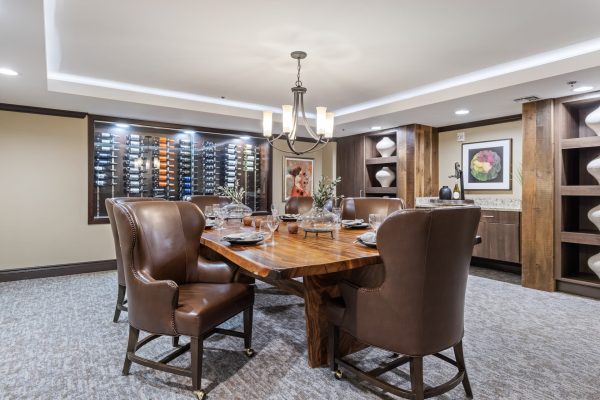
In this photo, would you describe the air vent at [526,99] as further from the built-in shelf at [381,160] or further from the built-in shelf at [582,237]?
the built-in shelf at [381,160]

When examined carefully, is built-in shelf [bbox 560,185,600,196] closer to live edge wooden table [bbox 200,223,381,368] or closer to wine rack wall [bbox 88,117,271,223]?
live edge wooden table [bbox 200,223,381,368]

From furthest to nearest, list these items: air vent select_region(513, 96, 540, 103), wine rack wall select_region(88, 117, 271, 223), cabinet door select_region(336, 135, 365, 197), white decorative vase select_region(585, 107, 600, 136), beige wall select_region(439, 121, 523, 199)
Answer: cabinet door select_region(336, 135, 365, 197)
wine rack wall select_region(88, 117, 271, 223)
beige wall select_region(439, 121, 523, 199)
air vent select_region(513, 96, 540, 103)
white decorative vase select_region(585, 107, 600, 136)

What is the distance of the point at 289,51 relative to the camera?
3.12 metres

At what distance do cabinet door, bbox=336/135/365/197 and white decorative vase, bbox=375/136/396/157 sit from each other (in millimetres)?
399

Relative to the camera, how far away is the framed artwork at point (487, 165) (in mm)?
5004

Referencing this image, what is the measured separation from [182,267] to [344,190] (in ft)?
15.5

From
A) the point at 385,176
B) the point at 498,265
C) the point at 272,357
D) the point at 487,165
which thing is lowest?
the point at 272,357

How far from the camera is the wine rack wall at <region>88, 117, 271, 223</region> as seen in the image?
500cm

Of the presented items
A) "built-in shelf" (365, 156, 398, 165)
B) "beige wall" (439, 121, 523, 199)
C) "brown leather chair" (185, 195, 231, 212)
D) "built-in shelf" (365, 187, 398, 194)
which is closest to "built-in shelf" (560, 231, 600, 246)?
"beige wall" (439, 121, 523, 199)

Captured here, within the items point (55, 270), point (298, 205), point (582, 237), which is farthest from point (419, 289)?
point (55, 270)

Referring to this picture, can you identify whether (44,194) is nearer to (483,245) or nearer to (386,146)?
(386,146)

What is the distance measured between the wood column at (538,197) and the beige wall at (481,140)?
0.76 m

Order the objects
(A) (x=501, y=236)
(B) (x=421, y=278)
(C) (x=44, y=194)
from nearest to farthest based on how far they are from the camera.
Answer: (B) (x=421, y=278) → (C) (x=44, y=194) → (A) (x=501, y=236)

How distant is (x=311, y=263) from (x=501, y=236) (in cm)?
399
